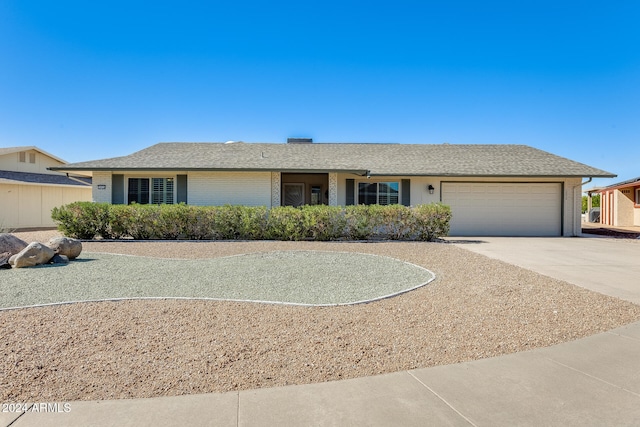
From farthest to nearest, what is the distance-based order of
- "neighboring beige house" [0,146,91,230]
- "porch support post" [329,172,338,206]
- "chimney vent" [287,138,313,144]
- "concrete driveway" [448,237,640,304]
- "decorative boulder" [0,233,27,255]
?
"chimney vent" [287,138,313,144]
"neighboring beige house" [0,146,91,230]
"porch support post" [329,172,338,206]
"decorative boulder" [0,233,27,255]
"concrete driveway" [448,237,640,304]

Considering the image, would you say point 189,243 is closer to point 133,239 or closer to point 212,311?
point 133,239

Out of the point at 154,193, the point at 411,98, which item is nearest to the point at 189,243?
the point at 154,193

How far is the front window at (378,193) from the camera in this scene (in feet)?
53.4

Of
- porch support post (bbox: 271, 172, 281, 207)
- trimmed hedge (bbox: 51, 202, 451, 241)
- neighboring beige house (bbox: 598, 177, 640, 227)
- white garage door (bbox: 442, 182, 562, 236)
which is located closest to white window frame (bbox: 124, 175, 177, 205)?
trimmed hedge (bbox: 51, 202, 451, 241)

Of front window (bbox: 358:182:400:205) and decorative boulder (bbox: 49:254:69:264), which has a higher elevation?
front window (bbox: 358:182:400:205)

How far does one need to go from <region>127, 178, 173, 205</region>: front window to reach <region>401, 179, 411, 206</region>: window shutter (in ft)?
32.5

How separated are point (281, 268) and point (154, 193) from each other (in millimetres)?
10387

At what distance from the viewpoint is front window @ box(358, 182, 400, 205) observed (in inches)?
640

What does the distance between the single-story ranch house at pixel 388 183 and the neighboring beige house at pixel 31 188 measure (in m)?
7.41

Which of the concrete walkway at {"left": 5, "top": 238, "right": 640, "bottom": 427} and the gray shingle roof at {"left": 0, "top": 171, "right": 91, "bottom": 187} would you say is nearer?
the concrete walkway at {"left": 5, "top": 238, "right": 640, "bottom": 427}

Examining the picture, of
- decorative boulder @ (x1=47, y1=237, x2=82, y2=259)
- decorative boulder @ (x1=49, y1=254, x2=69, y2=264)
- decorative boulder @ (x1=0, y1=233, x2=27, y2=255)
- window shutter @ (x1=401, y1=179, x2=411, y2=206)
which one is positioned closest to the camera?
decorative boulder @ (x1=0, y1=233, x2=27, y2=255)

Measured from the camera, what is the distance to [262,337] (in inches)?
157

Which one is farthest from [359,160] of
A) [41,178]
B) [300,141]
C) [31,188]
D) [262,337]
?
[41,178]

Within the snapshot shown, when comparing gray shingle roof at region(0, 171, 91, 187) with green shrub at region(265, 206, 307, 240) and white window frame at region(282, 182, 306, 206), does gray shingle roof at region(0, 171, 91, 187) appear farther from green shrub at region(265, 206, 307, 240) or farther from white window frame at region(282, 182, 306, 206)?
green shrub at region(265, 206, 307, 240)
